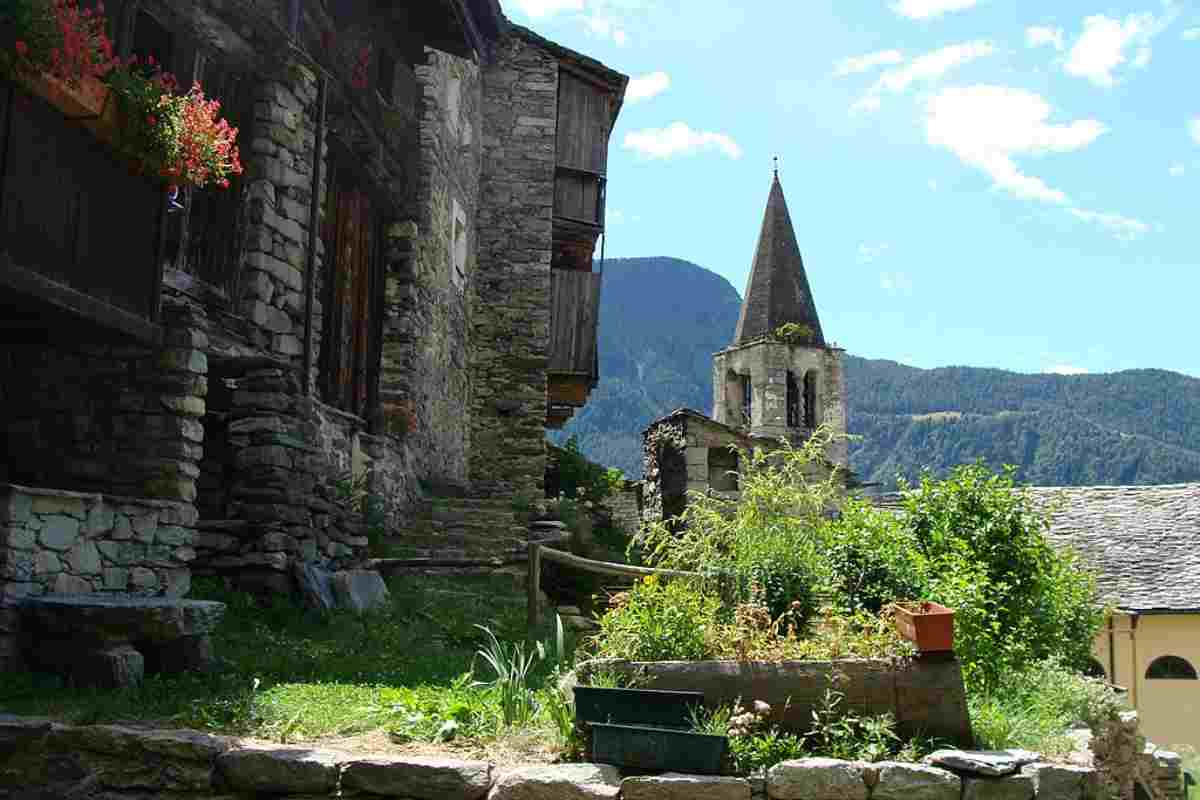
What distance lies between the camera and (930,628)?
523cm

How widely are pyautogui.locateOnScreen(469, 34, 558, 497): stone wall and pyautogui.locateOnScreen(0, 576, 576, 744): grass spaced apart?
299 inches

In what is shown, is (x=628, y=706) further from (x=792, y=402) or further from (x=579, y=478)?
(x=792, y=402)

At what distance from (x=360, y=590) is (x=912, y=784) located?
17.1 ft

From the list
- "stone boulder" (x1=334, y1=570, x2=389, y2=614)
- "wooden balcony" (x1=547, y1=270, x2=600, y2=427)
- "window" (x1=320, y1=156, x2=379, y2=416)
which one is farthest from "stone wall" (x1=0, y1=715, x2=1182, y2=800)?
"wooden balcony" (x1=547, y1=270, x2=600, y2=427)

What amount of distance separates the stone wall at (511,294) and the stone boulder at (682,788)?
11878 millimetres

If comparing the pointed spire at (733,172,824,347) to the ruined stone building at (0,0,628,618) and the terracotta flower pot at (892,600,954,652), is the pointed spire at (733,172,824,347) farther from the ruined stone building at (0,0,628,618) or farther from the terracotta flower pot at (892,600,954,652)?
the terracotta flower pot at (892,600,954,652)

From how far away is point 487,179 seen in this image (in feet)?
56.7

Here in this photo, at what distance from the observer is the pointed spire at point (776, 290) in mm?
40781

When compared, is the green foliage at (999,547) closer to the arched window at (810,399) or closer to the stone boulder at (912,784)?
the stone boulder at (912,784)

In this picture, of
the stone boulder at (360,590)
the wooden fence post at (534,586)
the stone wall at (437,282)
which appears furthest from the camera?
the stone wall at (437,282)

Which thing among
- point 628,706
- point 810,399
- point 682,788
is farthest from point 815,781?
point 810,399

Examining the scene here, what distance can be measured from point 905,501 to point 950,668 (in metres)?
3.64

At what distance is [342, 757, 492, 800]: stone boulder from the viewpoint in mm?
4672

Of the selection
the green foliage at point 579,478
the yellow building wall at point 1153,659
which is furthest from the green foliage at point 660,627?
the yellow building wall at point 1153,659
